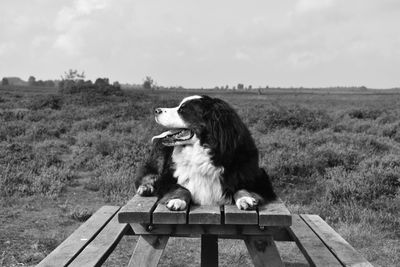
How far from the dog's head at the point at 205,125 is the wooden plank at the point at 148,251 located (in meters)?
0.63

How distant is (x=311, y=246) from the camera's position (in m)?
2.97

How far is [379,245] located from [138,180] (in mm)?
2979

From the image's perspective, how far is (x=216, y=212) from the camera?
2.35 metres

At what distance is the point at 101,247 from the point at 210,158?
3.05 ft

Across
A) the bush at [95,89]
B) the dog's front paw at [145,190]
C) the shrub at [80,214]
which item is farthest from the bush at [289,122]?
the bush at [95,89]

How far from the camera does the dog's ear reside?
265cm

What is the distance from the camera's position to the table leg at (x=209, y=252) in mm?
3746

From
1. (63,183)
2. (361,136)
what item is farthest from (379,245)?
(361,136)

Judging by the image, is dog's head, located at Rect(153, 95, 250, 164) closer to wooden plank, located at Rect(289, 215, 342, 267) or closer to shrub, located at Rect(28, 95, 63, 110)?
wooden plank, located at Rect(289, 215, 342, 267)

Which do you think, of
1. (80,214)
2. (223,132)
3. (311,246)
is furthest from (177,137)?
(80,214)

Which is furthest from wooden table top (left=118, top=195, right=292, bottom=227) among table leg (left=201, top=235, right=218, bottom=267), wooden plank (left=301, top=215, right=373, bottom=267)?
table leg (left=201, top=235, right=218, bottom=267)

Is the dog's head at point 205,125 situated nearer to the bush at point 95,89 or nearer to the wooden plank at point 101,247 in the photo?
the wooden plank at point 101,247

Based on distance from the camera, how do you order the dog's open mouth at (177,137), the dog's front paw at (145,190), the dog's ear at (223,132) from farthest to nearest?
the dog's front paw at (145,190), the dog's open mouth at (177,137), the dog's ear at (223,132)

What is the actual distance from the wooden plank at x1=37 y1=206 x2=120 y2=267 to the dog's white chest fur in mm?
801
